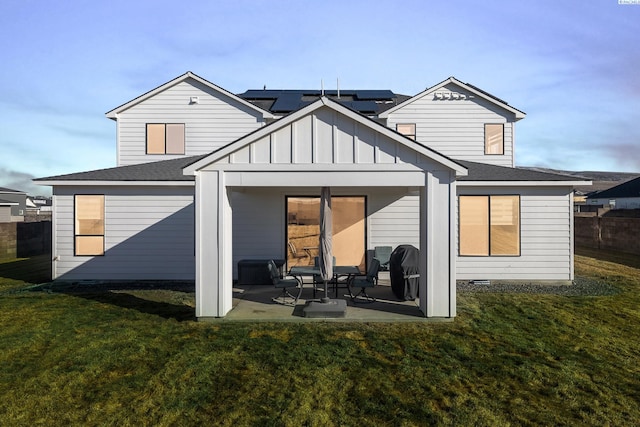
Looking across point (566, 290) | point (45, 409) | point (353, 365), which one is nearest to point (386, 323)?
point (353, 365)

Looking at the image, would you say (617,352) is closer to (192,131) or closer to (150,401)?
(150,401)

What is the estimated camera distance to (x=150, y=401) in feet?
14.9

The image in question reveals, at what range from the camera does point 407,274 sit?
8.88 meters

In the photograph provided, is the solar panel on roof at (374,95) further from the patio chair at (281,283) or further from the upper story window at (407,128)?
the patio chair at (281,283)

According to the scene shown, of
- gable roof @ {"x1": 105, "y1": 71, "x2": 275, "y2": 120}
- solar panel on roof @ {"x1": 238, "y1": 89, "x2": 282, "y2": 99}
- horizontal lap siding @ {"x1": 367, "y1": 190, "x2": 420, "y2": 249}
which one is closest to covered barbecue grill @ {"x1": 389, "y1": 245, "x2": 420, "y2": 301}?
horizontal lap siding @ {"x1": 367, "y1": 190, "x2": 420, "y2": 249}

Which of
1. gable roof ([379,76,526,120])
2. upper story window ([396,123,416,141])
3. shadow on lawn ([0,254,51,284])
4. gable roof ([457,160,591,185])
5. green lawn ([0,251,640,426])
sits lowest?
green lawn ([0,251,640,426])

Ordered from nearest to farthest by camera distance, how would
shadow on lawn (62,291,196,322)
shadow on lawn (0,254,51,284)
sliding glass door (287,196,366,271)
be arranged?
shadow on lawn (62,291,196,322), sliding glass door (287,196,366,271), shadow on lawn (0,254,51,284)

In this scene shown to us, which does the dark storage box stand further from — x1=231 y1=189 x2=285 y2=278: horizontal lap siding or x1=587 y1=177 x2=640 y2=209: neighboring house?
x1=587 y1=177 x2=640 y2=209: neighboring house

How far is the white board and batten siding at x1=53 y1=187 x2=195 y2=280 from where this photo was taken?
1135cm

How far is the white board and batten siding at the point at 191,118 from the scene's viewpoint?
46.1 ft

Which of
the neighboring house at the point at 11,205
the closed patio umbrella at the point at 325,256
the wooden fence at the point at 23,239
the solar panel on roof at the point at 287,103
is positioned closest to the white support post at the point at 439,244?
the closed patio umbrella at the point at 325,256

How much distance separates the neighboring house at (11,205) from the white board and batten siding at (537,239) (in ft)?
112

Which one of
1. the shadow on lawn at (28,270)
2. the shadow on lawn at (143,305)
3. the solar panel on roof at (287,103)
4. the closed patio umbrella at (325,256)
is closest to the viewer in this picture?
the closed patio umbrella at (325,256)

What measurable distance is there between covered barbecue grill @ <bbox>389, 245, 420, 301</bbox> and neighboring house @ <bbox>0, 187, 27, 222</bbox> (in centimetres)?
3214
